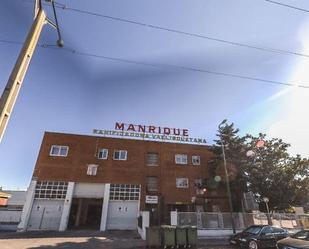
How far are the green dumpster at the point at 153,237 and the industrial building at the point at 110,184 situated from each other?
1232 cm

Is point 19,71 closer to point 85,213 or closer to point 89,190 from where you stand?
point 89,190

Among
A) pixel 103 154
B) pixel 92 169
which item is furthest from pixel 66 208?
pixel 103 154

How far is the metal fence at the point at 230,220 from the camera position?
20.9 metres

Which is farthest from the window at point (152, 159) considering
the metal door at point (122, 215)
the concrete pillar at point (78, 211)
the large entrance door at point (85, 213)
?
the concrete pillar at point (78, 211)

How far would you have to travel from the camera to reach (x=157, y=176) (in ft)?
99.5

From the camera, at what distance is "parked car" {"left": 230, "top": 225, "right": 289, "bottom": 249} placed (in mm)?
14781

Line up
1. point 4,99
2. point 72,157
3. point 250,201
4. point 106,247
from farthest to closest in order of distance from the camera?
1. point 72,157
2. point 250,201
3. point 106,247
4. point 4,99

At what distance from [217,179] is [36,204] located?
2237 cm

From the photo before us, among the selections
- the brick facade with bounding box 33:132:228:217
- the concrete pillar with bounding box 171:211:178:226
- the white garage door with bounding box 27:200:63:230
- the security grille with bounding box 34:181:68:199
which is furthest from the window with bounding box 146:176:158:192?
the white garage door with bounding box 27:200:63:230

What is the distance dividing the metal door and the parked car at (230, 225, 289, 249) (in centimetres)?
1425

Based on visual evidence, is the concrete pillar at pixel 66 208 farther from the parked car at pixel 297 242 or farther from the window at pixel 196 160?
the parked car at pixel 297 242

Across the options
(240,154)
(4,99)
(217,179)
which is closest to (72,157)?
(217,179)

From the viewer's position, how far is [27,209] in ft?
81.3

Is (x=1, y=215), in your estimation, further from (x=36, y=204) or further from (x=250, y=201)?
(x=250, y=201)
